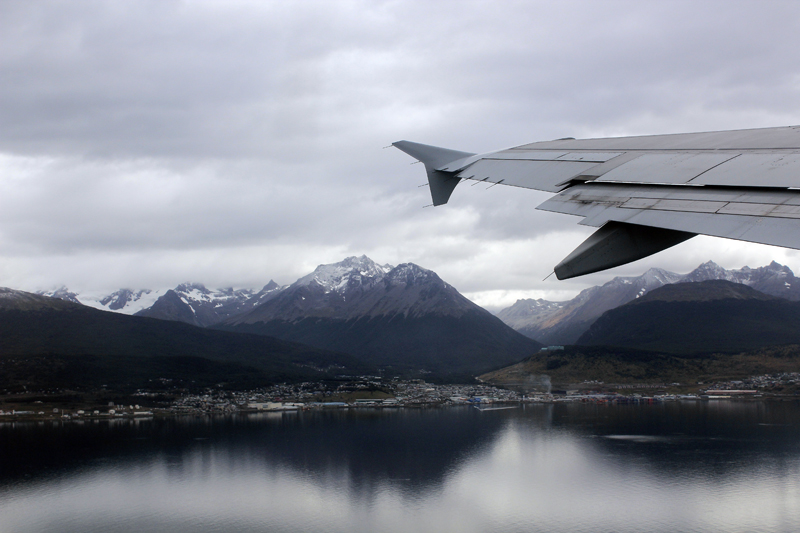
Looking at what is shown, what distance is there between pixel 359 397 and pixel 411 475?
88740 mm

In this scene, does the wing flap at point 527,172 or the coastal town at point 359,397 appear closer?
the wing flap at point 527,172

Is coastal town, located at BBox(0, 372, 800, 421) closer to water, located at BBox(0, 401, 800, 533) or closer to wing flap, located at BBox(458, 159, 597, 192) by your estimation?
water, located at BBox(0, 401, 800, 533)

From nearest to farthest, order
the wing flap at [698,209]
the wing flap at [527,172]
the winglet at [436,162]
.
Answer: the wing flap at [698,209]
the wing flap at [527,172]
the winglet at [436,162]

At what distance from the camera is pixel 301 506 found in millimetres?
56344

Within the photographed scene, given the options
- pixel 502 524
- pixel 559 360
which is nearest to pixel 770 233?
pixel 502 524

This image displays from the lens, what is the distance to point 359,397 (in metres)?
155

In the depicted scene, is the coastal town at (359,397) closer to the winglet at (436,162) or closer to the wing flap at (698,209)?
the winglet at (436,162)

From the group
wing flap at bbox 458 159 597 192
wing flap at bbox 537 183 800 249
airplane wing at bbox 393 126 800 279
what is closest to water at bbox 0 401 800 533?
wing flap at bbox 458 159 597 192

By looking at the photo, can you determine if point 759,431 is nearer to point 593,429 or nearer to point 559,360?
point 593,429

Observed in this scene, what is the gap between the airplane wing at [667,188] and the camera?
4602 mm

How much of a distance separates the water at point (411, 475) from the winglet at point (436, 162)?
45.4m

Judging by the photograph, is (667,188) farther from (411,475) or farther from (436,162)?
(411,475)

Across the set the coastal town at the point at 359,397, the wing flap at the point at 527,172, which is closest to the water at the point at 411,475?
the coastal town at the point at 359,397

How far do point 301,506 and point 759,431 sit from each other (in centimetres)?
7899
